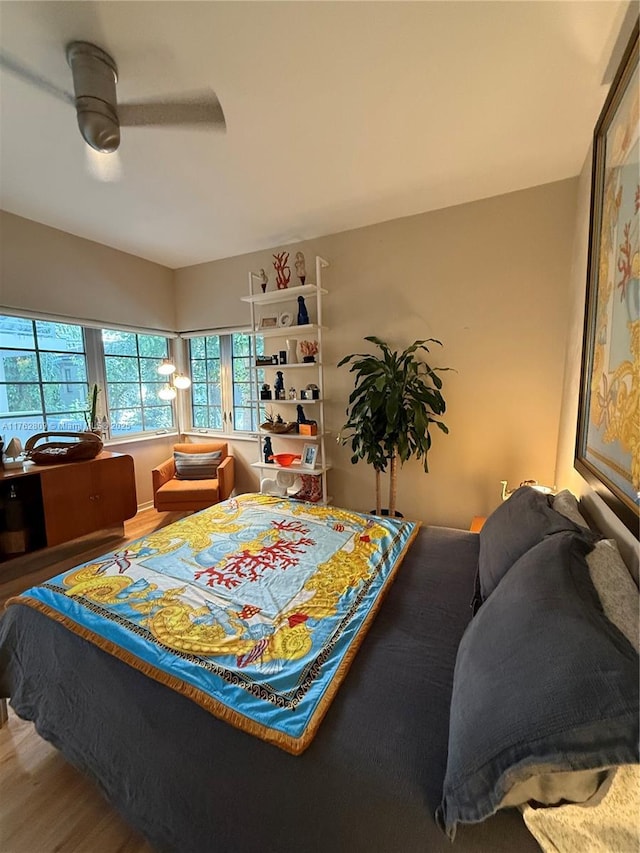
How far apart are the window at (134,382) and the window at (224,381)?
377 millimetres

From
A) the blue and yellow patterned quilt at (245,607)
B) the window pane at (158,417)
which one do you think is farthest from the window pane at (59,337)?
the blue and yellow patterned quilt at (245,607)

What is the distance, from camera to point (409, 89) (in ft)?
5.19

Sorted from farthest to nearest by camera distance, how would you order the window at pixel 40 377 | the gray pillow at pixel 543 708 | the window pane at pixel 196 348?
the window pane at pixel 196 348
the window at pixel 40 377
the gray pillow at pixel 543 708

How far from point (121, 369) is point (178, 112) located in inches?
107

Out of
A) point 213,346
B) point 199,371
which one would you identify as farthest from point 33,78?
point 199,371

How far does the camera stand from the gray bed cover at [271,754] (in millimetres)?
722

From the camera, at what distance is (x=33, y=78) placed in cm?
149

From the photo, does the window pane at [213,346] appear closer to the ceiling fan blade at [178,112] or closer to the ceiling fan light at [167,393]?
the ceiling fan light at [167,393]

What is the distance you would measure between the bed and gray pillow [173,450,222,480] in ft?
8.10

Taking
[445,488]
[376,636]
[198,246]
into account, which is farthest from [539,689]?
[198,246]

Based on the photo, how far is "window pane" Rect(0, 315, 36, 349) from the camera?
2.88m

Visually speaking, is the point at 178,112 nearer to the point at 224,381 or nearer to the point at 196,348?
the point at 224,381

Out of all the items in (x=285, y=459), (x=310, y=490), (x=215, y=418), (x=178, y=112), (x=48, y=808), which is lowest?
(x=48, y=808)

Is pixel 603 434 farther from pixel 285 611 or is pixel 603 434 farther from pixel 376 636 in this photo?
pixel 285 611
